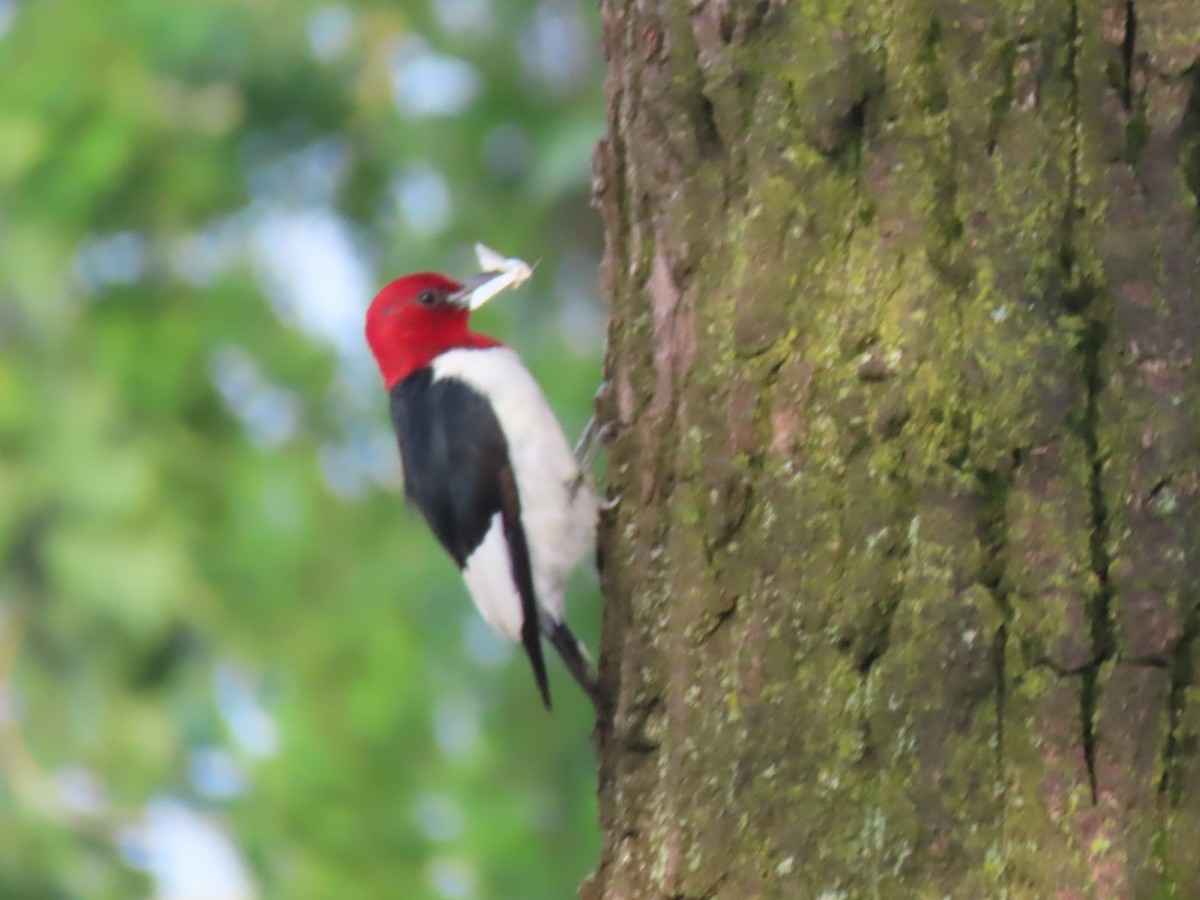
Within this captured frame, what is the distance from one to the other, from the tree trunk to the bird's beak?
107 cm

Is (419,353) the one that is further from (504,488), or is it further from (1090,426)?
(1090,426)

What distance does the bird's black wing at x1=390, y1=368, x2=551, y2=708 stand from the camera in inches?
100.0

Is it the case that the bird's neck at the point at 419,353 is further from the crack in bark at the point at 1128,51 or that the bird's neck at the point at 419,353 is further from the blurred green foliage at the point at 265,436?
the crack in bark at the point at 1128,51

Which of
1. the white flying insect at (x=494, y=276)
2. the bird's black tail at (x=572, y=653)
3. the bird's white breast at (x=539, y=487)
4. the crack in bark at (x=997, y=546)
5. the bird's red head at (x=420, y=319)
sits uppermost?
the bird's red head at (x=420, y=319)

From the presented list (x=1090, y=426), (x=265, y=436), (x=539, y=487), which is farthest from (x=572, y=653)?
(x=265, y=436)

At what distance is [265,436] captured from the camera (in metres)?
5.01

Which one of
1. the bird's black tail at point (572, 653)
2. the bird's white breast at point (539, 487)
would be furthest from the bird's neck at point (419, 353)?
the bird's black tail at point (572, 653)

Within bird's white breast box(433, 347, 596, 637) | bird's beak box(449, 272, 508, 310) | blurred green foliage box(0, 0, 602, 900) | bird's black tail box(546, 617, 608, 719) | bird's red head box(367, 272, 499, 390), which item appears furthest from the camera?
blurred green foliage box(0, 0, 602, 900)

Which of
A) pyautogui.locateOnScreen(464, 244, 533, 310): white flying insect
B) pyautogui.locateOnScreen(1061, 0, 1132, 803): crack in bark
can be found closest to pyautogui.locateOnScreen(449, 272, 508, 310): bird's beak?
pyautogui.locateOnScreen(464, 244, 533, 310): white flying insect

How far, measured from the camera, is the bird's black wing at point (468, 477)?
2539mm

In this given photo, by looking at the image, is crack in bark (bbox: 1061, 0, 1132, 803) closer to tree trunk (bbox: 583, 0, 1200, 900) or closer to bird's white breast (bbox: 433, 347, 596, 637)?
tree trunk (bbox: 583, 0, 1200, 900)

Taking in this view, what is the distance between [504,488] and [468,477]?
0.07 m

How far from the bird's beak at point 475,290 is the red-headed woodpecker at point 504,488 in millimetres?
57

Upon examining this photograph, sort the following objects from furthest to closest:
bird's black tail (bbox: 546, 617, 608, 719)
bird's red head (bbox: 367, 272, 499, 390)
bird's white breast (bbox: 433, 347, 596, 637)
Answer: bird's red head (bbox: 367, 272, 499, 390), bird's white breast (bbox: 433, 347, 596, 637), bird's black tail (bbox: 546, 617, 608, 719)
